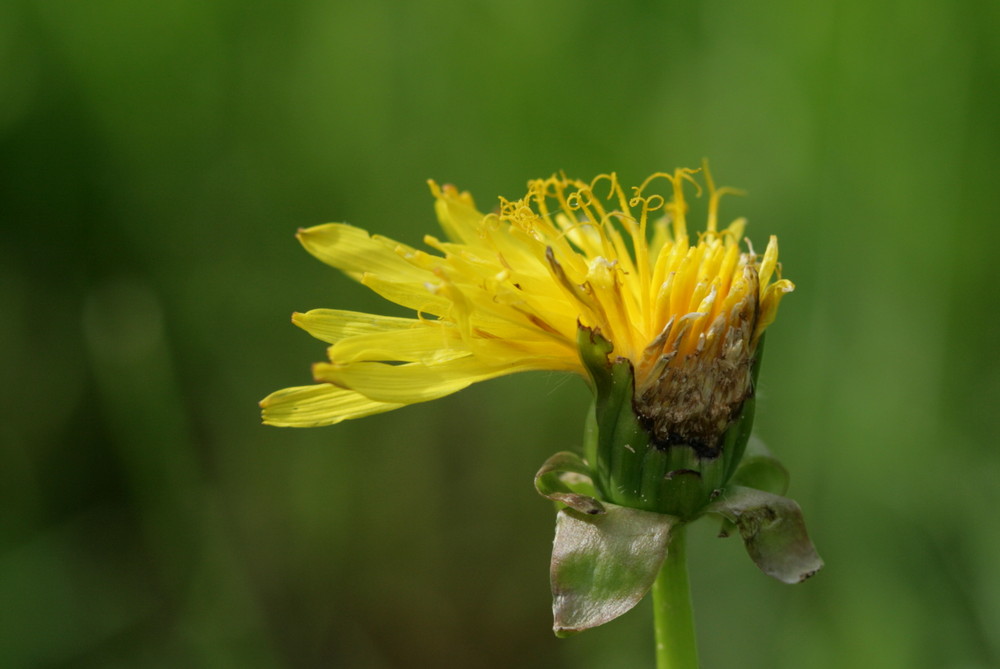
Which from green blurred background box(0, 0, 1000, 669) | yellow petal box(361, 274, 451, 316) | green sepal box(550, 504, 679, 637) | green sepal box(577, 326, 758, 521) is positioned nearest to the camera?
green sepal box(550, 504, 679, 637)

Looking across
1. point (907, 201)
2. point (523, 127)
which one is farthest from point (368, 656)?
point (907, 201)

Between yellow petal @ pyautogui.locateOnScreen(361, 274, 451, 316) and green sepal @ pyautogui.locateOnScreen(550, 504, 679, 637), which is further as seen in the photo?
yellow petal @ pyautogui.locateOnScreen(361, 274, 451, 316)

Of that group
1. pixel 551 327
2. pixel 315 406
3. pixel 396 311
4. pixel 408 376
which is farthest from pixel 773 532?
pixel 396 311

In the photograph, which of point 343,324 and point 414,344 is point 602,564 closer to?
point 414,344

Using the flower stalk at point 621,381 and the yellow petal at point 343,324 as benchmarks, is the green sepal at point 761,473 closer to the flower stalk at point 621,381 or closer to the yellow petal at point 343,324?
the flower stalk at point 621,381

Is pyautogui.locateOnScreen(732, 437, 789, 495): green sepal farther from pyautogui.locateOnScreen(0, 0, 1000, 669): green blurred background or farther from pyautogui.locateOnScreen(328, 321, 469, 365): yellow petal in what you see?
pyautogui.locateOnScreen(0, 0, 1000, 669): green blurred background

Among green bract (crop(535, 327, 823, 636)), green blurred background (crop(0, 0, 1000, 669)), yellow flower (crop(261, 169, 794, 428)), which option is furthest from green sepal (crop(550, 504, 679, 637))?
green blurred background (crop(0, 0, 1000, 669))
